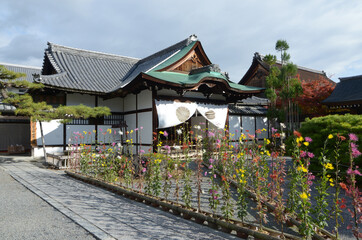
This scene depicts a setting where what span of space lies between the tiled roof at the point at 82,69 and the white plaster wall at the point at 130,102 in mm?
1098

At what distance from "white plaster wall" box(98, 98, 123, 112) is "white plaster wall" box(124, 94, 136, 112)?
33 centimetres

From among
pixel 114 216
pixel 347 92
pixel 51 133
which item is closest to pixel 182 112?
pixel 51 133

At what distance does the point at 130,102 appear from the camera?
46.3 ft

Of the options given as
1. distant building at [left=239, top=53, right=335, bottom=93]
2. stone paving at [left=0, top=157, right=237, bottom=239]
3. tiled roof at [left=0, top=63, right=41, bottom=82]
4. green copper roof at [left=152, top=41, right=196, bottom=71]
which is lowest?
stone paving at [left=0, top=157, right=237, bottom=239]

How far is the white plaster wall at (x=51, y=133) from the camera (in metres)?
12.4

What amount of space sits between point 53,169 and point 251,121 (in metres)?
12.4

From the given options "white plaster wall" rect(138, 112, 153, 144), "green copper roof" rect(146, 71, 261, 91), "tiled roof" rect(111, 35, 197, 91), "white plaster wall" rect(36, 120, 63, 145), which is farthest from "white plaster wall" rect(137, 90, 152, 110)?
"white plaster wall" rect(36, 120, 63, 145)

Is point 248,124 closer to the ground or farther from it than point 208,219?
farther from it

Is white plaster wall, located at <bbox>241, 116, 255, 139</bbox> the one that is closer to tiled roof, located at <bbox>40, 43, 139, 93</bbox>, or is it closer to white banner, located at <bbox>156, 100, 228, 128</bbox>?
white banner, located at <bbox>156, 100, 228, 128</bbox>

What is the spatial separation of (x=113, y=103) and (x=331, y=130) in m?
10.9

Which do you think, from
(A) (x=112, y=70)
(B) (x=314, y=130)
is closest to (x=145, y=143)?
(A) (x=112, y=70)

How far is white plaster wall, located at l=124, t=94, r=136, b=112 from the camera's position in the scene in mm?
13777

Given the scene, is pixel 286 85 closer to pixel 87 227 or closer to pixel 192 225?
pixel 192 225

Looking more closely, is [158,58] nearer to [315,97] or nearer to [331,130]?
[315,97]
